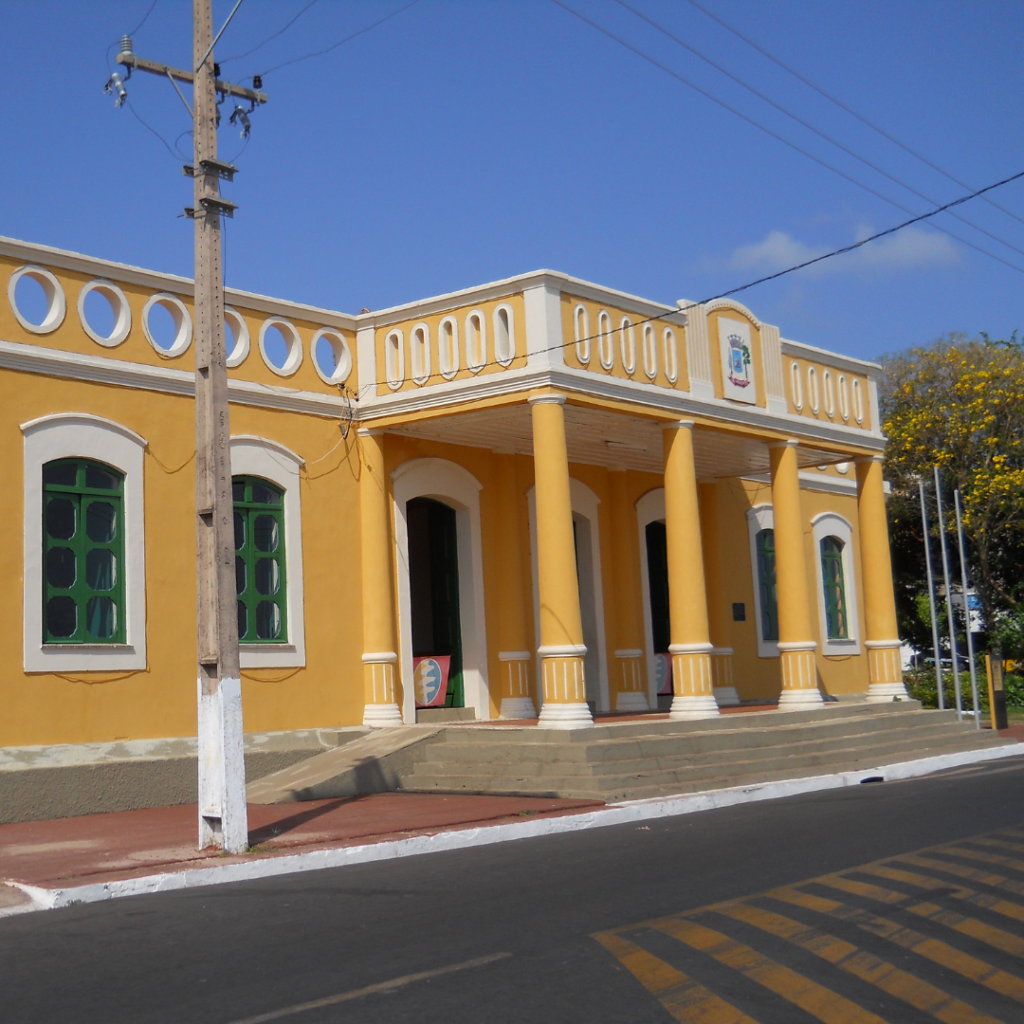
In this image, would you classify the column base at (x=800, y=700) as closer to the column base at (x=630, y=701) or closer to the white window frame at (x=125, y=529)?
the column base at (x=630, y=701)

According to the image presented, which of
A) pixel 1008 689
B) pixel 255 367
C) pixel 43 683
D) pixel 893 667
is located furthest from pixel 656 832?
pixel 1008 689

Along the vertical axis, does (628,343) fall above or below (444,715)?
above

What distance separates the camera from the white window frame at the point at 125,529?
1305 centimetres

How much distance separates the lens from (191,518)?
48.4ft

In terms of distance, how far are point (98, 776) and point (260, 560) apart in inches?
138

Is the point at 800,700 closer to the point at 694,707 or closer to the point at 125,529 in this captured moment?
the point at 694,707

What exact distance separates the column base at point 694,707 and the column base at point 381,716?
11.8ft

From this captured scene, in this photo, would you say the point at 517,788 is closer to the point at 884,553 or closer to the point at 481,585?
the point at 481,585

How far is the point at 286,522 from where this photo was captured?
1580 centimetres

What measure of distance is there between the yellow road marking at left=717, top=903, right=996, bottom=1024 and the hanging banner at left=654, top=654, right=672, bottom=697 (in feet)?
49.8

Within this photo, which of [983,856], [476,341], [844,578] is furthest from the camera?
[844,578]

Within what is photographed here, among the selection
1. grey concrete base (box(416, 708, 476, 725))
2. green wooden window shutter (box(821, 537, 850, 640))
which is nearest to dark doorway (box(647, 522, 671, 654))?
green wooden window shutter (box(821, 537, 850, 640))

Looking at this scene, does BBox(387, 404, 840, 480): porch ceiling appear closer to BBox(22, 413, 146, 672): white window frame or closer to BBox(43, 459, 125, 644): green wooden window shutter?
BBox(22, 413, 146, 672): white window frame

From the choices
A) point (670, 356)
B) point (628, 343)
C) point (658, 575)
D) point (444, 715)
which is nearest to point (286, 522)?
point (444, 715)
